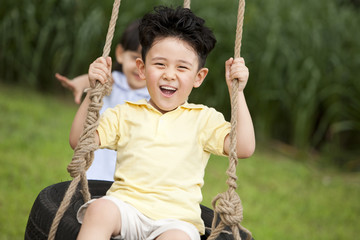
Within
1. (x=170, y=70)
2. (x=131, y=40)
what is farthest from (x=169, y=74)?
(x=131, y=40)

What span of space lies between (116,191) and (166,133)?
0.30m

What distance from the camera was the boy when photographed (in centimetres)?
190

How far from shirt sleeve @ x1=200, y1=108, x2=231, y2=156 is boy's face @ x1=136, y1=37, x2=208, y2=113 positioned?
15 cm

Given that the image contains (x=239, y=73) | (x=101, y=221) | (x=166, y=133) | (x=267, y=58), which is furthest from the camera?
(x=267, y=58)

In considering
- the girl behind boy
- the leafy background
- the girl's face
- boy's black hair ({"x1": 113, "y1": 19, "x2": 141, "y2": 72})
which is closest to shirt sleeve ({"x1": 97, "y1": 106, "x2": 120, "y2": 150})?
the girl behind boy

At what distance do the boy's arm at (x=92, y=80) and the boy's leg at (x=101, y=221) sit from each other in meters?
0.32

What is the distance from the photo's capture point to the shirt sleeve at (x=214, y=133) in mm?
2037

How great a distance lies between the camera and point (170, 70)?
2.02 m

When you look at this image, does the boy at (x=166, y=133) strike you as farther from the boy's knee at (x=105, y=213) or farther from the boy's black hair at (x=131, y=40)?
the boy's black hair at (x=131, y=40)

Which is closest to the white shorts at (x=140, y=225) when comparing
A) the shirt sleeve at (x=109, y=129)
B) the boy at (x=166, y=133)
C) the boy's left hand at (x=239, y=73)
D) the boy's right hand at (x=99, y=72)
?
the boy at (x=166, y=133)

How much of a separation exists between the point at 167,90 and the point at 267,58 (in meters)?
3.74

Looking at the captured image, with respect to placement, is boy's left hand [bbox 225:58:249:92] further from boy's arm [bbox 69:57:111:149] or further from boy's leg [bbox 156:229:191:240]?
boy's leg [bbox 156:229:191:240]

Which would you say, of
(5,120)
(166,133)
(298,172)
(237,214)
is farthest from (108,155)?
(298,172)

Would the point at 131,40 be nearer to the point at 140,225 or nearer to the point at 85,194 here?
the point at 85,194
